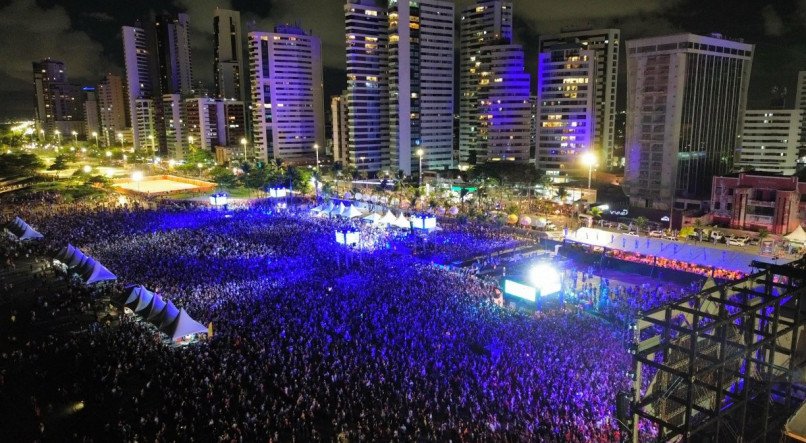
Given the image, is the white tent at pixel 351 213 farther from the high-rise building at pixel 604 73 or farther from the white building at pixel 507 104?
the high-rise building at pixel 604 73

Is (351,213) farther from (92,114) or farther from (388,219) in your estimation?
(92,114)

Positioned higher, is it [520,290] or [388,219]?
[388,219]

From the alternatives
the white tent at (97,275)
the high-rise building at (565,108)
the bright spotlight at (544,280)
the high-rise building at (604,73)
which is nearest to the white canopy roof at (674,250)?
the bright spotlight at (544,280)

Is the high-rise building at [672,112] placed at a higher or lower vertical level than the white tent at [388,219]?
higher

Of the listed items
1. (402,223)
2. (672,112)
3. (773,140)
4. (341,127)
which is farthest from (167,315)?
(773,140)

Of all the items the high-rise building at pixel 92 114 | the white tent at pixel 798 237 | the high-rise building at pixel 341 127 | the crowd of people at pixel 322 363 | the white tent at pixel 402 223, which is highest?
the high-rise building at pixel 92 114

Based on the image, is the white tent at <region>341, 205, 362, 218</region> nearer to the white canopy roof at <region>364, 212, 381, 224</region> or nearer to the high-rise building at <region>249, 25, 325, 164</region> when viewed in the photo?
the white canopy roof at <region>364, 212, 381, 224</region>

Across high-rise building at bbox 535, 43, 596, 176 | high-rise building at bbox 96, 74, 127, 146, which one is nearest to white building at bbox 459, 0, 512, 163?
high-rise building at bbox 535, 43, 596, 176
